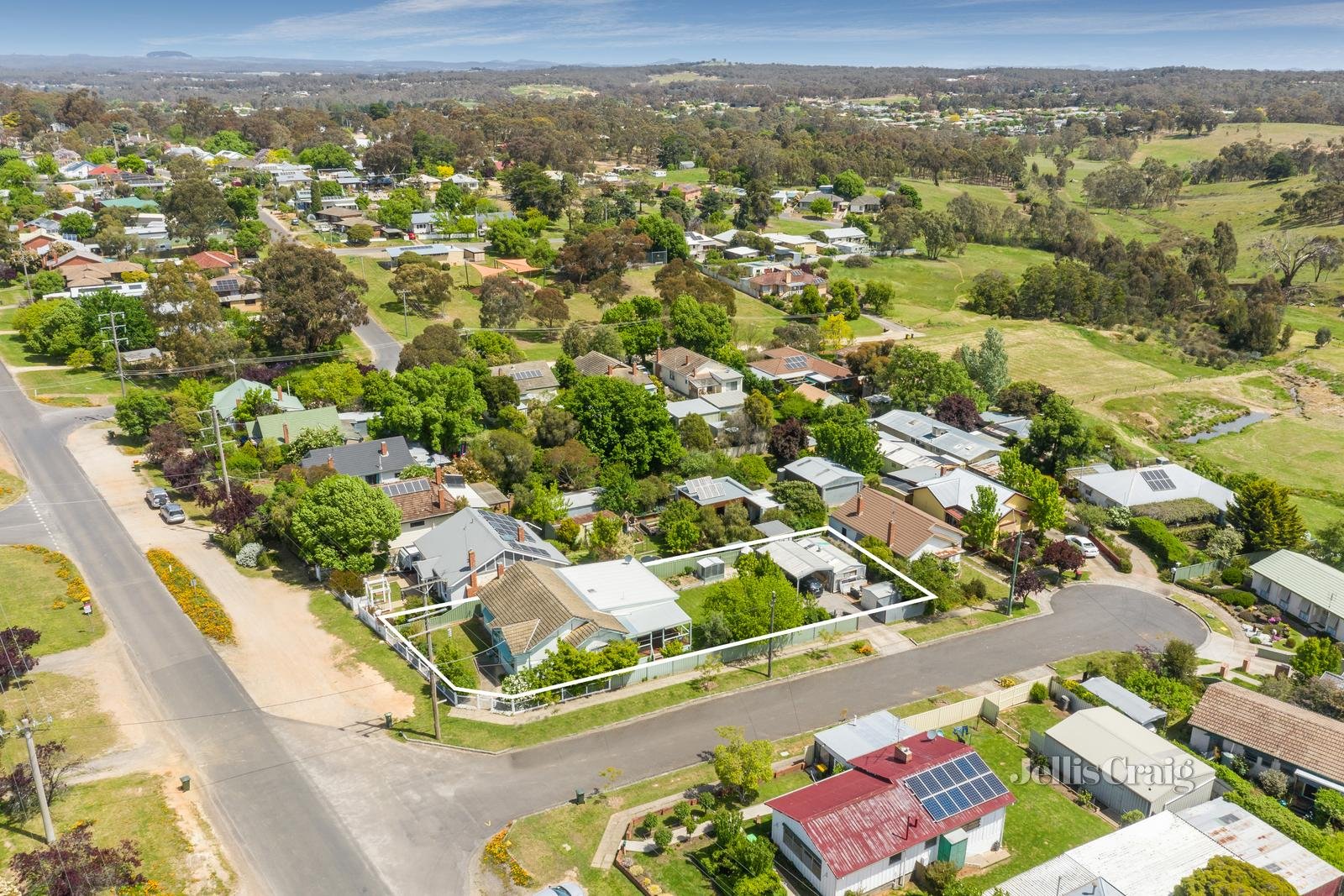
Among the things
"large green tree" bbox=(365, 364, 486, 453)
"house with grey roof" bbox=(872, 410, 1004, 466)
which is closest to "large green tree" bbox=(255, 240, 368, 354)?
"large green tree" bbox=(365, 364, 486, 453)

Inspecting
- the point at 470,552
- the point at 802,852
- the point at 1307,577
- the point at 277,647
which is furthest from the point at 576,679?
the point at 1307,577

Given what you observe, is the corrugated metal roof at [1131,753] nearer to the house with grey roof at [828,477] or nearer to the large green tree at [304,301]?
the house with grey roof at [828,477]

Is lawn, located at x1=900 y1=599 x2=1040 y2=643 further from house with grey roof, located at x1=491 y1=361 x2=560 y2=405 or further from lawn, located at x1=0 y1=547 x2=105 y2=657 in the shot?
lawn, located at x1=0 y1=547 x2=105 y2=657

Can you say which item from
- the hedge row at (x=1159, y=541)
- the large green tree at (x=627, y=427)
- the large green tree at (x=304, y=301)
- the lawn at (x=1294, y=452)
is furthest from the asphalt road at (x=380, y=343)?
the lawn at (x=1294, y=452)

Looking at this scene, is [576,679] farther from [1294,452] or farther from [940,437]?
[1294,452]

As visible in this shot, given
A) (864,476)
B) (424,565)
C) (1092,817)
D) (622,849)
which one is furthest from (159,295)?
(1092,817)
